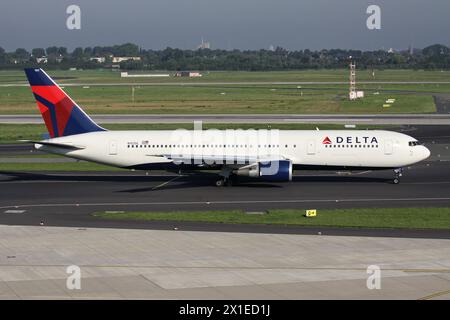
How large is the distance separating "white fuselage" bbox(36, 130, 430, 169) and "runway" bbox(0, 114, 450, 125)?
48564 millimetres

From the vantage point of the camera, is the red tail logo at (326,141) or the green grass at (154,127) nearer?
the red tail logo at (326,141)

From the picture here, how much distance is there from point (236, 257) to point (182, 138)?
2557cm

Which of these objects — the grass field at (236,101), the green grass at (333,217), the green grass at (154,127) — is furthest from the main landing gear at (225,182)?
the grass field at (236,101)

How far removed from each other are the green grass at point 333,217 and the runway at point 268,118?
61.1 meters

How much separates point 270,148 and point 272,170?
275 centimetres

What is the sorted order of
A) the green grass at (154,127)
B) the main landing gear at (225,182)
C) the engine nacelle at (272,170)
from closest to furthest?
the engine nacelle at (272,170)
the main landing gear at (225,182)
the green grass at (154,127)

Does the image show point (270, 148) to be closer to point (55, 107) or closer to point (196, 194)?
point (196, 194)

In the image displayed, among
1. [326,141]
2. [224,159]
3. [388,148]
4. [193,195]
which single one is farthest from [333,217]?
[388,148]

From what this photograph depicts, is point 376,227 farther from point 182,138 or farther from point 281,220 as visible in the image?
point 182,138

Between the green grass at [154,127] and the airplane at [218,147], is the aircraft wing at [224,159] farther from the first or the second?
the green grass at [154,127]

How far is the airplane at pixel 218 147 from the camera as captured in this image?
211 ft

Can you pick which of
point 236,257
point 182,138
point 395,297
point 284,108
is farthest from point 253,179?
point 284,108
